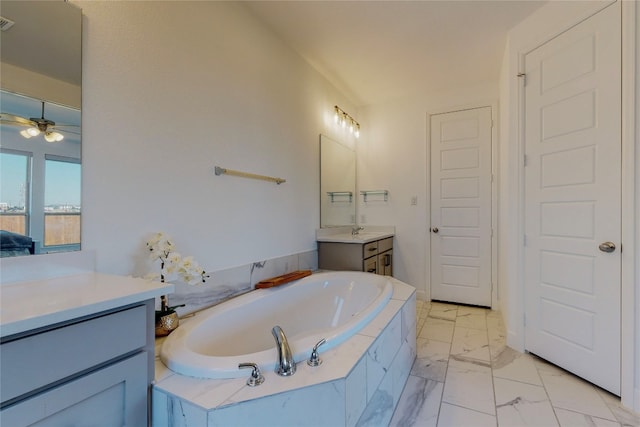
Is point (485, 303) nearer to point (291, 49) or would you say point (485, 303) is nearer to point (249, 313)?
point (249, 313)

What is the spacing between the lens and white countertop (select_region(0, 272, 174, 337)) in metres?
0.68

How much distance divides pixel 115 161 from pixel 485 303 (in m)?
3.54

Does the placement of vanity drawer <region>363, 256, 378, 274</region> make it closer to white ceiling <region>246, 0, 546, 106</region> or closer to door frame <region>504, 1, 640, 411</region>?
door frame <region>504, 1, 640, 411</region>

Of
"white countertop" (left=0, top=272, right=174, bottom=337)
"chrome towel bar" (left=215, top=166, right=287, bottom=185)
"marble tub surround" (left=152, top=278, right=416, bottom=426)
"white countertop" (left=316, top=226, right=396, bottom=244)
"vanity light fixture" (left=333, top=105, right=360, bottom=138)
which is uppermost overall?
"vanity light fixture" (left=333, top=105, right=360, bottom=138)

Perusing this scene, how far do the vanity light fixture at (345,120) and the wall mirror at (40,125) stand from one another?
242 centimetres

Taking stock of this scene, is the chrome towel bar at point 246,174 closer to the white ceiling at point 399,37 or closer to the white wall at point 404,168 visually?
the white ceiling at point 399,37

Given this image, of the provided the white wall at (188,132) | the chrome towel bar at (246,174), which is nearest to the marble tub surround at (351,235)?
the white wall at (188,132)

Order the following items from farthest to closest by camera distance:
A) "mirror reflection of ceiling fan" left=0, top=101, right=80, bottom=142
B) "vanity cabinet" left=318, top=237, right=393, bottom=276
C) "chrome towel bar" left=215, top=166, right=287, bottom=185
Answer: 1. "vanity cabinet" left=318, top=237, right=393, bottom=276
2. "chrome towel bar" left=215, top=166, right=287, bottom=185
3. "mirror reflection of ceiling fan" left=0, top=101, right=80, bottom=142

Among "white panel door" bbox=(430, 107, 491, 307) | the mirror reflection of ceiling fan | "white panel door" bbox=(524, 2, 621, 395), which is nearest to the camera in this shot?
the mirror reflection of ceiling fan

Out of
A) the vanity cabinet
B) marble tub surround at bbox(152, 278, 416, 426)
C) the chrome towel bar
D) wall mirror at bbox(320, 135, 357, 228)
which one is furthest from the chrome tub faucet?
wall mirror at bbox(320, 135, 357, 228)

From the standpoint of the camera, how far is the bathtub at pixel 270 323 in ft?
3.54

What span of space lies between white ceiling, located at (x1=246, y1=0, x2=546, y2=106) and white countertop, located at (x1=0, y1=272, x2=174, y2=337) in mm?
1953

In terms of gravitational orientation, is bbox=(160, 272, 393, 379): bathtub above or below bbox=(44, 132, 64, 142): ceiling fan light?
below

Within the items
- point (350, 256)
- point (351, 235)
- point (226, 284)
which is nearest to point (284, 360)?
point (226, 284)
